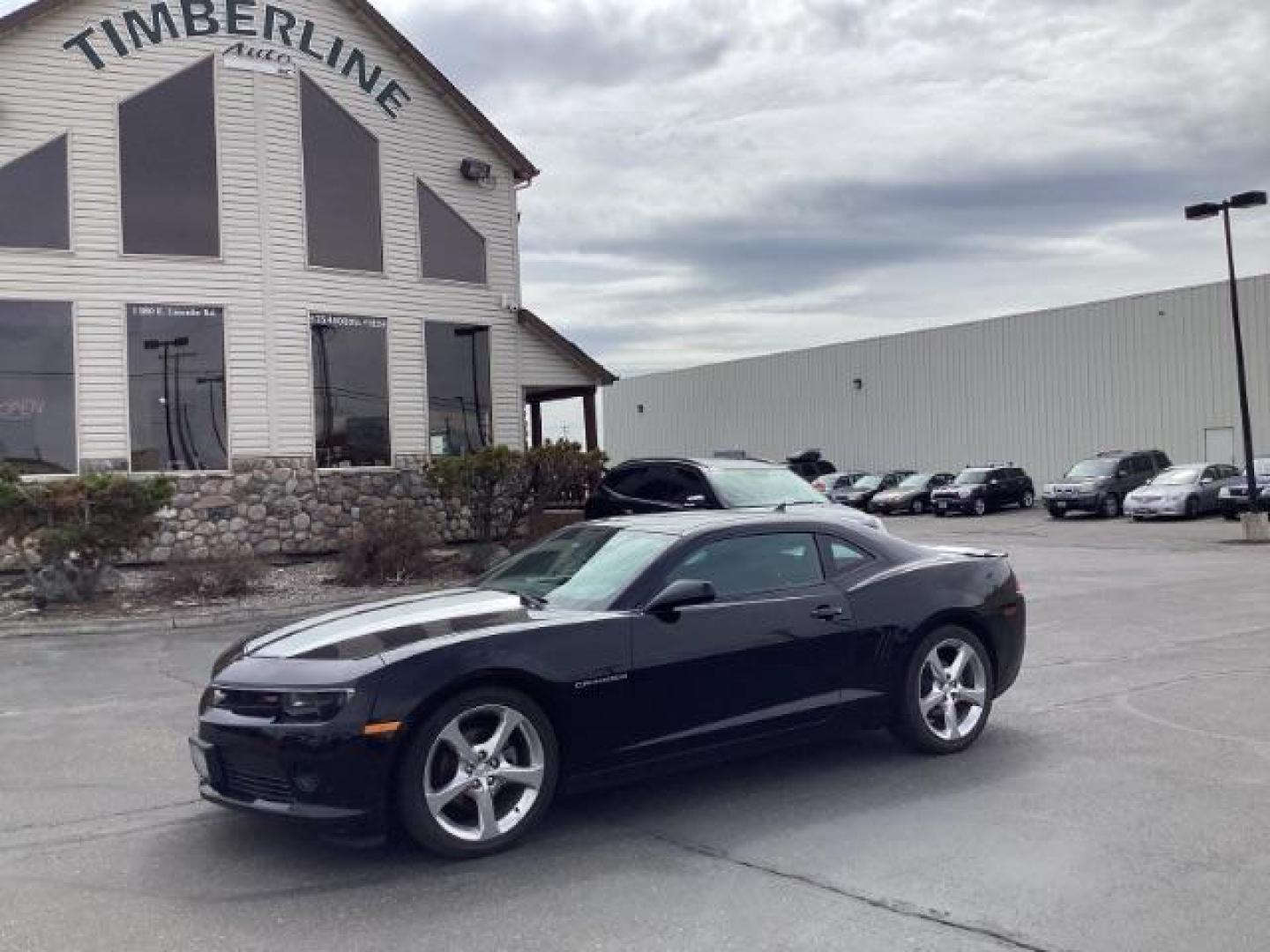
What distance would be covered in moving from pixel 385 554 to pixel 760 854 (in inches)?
448

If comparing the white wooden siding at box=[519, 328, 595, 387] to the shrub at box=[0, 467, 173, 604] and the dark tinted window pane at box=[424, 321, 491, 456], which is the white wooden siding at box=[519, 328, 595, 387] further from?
the shrub at box=[0, 467, 173, 604]

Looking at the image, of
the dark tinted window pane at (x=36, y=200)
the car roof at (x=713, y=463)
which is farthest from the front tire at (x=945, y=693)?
the dark tinted window pane at (x=36, y=200)

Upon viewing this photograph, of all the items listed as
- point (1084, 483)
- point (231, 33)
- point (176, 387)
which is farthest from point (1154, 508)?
point (231, 33)

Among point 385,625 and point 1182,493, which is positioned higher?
point 1182,493

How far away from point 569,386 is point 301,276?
5.32 metres

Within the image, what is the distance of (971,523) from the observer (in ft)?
113

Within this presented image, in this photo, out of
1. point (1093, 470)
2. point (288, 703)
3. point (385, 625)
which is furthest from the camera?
point (1093, 470)

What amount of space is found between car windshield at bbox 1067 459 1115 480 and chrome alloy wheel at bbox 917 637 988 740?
2974 cm

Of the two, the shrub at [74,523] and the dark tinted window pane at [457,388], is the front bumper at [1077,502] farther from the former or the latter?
the shrub at [74,523]

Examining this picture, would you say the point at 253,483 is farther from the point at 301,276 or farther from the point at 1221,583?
the point at 1221,583

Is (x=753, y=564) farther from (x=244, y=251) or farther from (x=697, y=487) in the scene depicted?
(x=244, y=251)

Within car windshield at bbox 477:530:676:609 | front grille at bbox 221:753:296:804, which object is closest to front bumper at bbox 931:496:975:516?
car windshield at bbox 477:530:676:609

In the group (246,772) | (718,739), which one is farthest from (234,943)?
(718,739)

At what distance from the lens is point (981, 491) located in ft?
124
